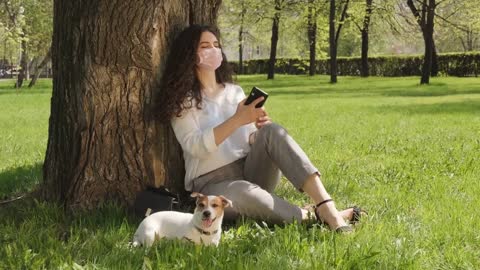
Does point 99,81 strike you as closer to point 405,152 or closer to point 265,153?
point 265,153

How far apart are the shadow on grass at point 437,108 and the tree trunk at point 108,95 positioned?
11.1 metres

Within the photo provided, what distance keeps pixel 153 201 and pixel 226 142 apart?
2.39ft

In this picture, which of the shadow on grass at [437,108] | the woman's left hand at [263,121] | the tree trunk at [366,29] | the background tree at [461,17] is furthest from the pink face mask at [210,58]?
the background tree at [461,17]

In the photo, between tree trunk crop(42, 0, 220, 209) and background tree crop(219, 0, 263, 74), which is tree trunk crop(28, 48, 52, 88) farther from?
tree trunk crop(42, 0, 220, 209)

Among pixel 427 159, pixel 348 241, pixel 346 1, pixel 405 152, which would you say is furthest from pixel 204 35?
→ pixel 346 1

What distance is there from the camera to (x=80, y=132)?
4516mm

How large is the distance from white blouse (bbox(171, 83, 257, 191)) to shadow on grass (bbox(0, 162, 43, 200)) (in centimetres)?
187

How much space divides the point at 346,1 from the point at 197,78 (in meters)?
35.2

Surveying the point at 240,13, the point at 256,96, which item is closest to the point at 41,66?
the point at 240,13

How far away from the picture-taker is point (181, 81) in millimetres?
4453

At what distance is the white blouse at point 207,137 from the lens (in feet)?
14.2

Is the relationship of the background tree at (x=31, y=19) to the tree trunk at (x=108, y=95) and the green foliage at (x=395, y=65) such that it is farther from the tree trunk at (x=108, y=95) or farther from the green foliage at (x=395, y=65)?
the tree trunk at (x=108, y=95)

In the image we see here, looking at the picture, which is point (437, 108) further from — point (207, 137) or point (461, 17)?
point (461, 17)

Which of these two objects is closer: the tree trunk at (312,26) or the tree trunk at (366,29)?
the tree trunk at (366,29)
